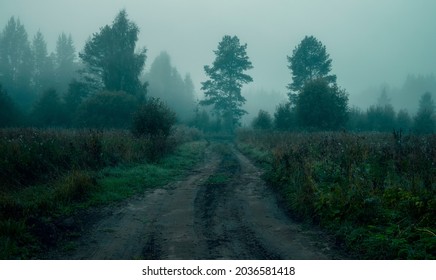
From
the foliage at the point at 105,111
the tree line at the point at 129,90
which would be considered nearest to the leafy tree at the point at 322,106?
the tree line at the point at 129,90

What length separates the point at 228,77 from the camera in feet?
163

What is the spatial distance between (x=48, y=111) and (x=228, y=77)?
26263 millimetres

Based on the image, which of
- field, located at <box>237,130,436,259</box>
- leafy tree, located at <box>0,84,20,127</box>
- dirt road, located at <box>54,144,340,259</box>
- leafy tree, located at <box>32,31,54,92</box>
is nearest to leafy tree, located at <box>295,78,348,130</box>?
field, located at <box>237,130,436,259</box>

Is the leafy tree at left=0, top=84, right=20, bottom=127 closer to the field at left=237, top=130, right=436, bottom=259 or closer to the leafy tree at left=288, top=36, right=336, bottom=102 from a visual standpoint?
the field at left=237, top=130, right=436, bottom=259

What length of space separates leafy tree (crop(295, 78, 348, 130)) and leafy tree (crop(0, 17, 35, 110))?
4042cm

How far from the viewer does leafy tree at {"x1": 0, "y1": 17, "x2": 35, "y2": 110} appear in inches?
1860

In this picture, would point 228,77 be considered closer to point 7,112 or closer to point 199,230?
point 7,112

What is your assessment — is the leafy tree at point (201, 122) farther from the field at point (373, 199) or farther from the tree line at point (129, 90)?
the field at point (373, 199)

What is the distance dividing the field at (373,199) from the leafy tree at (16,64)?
49580 mm

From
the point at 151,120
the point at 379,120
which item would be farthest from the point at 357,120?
the point at 151,120

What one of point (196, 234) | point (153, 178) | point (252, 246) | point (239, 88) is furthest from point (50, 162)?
point (239, 88)

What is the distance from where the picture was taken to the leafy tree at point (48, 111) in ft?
113

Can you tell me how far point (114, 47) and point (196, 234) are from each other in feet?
120
